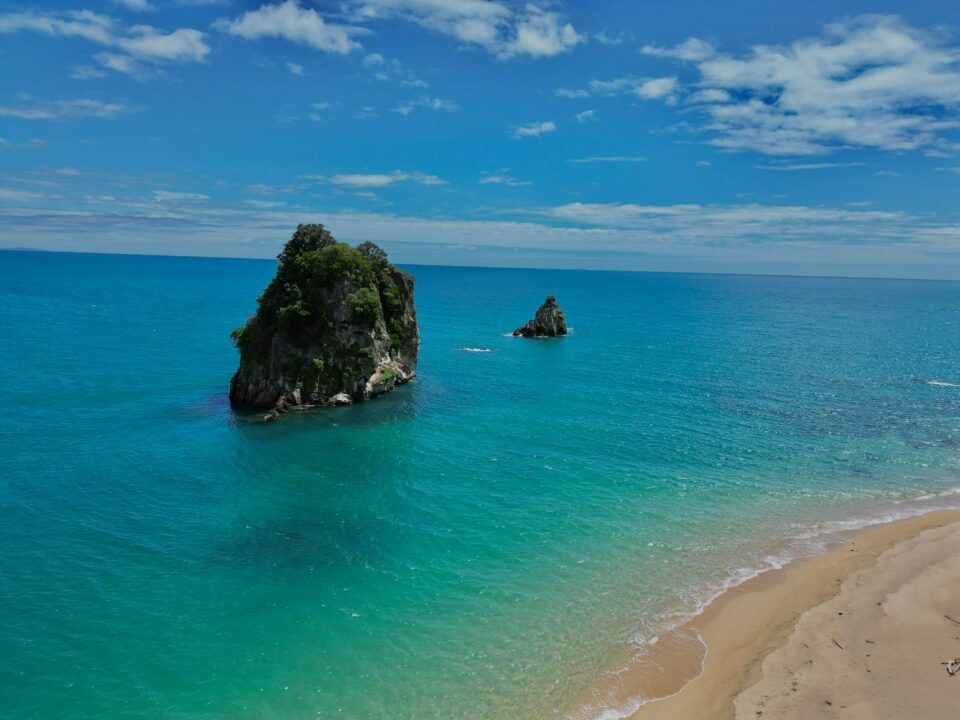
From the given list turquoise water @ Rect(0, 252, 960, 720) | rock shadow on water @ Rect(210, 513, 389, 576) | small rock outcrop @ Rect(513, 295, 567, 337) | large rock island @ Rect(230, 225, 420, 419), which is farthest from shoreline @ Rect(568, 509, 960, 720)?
small rock outcrop @ Rect(513, 295, 567, 337)

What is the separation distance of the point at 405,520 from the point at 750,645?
20.0 m

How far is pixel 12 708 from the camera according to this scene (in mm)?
20719

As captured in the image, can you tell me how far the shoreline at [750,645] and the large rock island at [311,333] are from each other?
1723 inches

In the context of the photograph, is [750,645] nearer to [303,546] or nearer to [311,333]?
[303,546]

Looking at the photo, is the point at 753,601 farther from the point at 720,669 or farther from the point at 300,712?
the point at 300,712

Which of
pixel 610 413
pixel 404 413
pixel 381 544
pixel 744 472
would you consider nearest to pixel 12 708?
pixel 381 544

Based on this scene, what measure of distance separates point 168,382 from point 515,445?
45300mm

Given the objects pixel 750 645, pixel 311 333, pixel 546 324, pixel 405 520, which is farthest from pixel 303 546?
pixel 546 324

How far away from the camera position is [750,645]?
24.8 meters

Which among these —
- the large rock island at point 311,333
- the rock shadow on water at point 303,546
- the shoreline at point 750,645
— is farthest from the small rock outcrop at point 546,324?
the shoreline at point 750,645

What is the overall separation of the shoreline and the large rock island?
43.8 metres

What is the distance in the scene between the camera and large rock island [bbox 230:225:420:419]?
59812 mm

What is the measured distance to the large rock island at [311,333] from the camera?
59.8 m

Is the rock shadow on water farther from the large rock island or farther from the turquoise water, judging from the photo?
the large rock island
